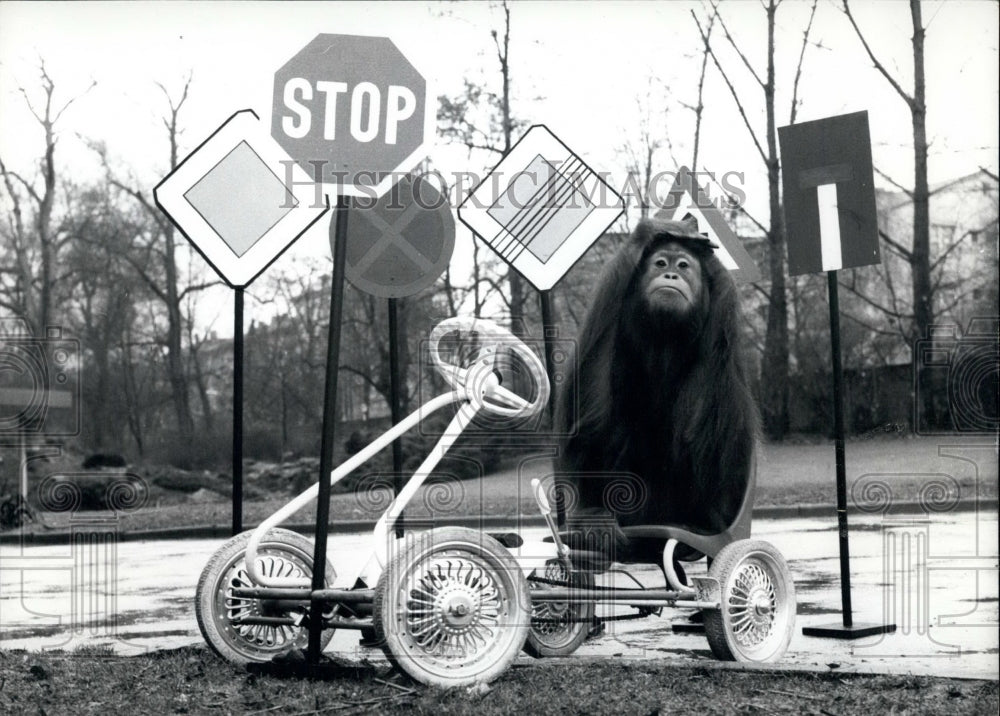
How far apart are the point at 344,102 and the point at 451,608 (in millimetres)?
1952

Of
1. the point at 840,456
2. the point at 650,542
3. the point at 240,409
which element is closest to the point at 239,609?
the point at 240,409

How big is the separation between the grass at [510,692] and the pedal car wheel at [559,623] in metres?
0.50

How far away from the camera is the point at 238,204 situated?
523cm

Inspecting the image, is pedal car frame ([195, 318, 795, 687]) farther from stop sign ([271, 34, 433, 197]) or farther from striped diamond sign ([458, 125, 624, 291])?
striped diamond sign ([458, 125, 624, 291])

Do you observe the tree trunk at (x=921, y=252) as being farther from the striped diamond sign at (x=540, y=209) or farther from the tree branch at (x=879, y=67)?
the striped diamond sign at (x=540, y=209)

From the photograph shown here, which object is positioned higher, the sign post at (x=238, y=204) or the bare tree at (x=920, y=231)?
the bare tree at (x=920, y=231)

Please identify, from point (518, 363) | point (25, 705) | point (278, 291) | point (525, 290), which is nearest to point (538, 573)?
point (518, 363)

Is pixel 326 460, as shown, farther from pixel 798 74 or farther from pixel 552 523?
pixel 798 74

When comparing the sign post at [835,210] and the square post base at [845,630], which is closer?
the sign post at [835,210]

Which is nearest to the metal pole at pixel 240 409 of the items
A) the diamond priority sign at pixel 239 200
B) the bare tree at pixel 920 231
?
the diamond priority sign at pixel 239 200

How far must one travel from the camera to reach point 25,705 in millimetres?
3939

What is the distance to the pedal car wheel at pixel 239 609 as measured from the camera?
4555mm

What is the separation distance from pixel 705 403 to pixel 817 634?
5.40ft

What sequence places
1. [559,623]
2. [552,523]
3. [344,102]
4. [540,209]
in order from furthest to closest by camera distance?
[540,209] < [559,623] < [552,523] < [344,102]
